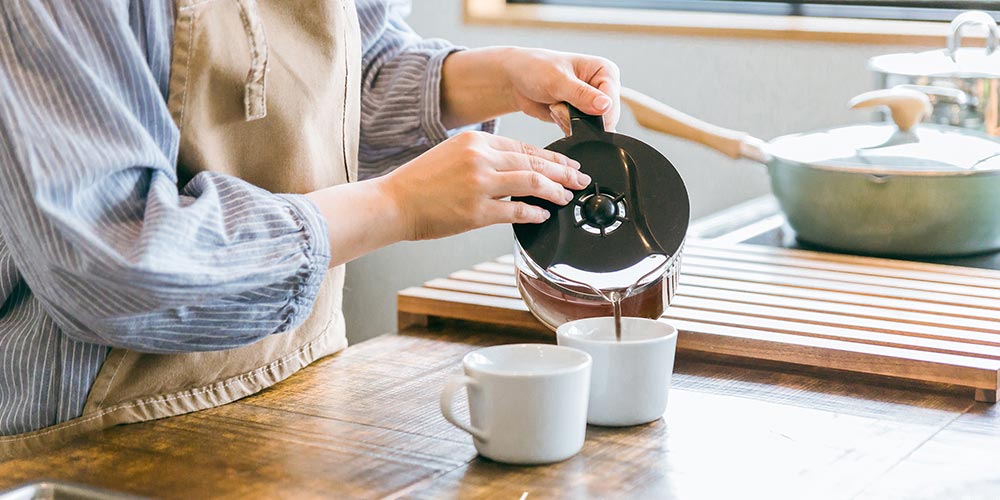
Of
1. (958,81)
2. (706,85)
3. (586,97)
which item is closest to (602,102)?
(586,97)

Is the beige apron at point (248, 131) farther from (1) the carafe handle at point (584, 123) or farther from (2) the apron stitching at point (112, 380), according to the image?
(1) the carafe handle at point (584, 123)

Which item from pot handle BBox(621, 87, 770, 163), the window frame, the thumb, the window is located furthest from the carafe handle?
the window

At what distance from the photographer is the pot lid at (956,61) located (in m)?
1.49

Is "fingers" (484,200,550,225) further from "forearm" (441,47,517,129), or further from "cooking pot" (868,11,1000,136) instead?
"cooking pot" (868,11,1000,136)

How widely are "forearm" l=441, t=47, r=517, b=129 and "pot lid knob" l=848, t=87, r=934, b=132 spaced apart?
51 centimetres

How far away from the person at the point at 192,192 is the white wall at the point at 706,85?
1019mm

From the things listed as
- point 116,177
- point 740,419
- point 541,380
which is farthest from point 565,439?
point 116,177

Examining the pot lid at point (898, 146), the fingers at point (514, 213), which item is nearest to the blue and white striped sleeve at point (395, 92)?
the fingers at point (514, 213)

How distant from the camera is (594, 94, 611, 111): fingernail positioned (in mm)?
1013

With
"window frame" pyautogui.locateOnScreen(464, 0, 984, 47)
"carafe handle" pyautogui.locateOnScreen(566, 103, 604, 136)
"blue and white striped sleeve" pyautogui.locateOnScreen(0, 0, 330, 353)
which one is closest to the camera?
"blue and white striped sleeve" pyautogui.locateOnScreen(0, 0, 330, 353)

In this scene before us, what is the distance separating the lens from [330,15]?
40.1 inches

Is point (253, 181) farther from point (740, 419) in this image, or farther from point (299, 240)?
point (740, 419)

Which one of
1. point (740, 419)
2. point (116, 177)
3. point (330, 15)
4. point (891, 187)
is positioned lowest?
point (740, 419)

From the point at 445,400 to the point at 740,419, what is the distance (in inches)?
10.3
